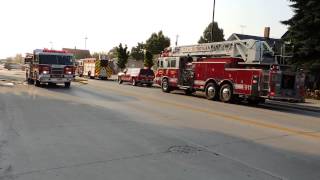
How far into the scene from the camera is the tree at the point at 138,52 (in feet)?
316

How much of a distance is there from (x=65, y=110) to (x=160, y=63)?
1592 centimetres

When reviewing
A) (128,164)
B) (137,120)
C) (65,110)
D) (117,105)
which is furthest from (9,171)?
(117,105)

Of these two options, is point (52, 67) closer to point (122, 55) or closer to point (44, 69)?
point (44, 69)

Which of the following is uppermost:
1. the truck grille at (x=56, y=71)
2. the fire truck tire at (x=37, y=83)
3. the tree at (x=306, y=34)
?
the tree at (x=306, y=34)

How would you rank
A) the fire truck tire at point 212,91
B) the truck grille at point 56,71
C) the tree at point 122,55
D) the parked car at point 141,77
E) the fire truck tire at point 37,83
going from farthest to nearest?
1. the tree at point 122,55
2. the parked car at point 141,77
3. the fire truck tire at point 37,83
4. the truck grille at point 56,71
5. the fire truck tire at point 212,91

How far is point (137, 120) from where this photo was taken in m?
13.5

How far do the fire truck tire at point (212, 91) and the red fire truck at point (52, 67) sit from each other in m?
9.71

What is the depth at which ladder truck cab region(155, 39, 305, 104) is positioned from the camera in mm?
20312

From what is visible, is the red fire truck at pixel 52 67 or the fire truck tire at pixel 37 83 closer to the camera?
the red fire truck at pixel 52 67

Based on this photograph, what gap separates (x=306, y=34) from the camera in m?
30.6

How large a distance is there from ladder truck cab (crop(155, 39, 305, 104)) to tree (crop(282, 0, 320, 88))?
322 inches

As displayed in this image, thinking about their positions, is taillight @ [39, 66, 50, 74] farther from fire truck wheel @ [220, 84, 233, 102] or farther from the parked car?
fire truck wheel @ [220, 84, 233, 102]

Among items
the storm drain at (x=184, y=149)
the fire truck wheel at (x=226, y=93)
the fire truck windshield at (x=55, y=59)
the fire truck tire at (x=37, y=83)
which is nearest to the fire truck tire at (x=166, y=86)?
the fire truck windshield at (x=55, y=59)

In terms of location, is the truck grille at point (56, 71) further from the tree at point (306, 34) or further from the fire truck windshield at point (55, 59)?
the tree at point (306, 34)
